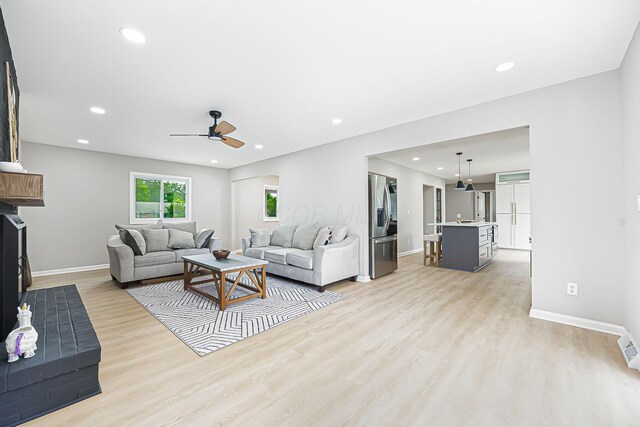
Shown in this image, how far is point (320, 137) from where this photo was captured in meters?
4.79

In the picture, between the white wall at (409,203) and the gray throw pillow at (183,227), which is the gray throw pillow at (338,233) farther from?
the gray throw pillow at (183,227)

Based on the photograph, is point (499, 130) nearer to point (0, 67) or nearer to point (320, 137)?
point (320, 137)

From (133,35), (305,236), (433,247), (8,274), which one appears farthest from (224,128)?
(433,247)

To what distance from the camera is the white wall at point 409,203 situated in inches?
278

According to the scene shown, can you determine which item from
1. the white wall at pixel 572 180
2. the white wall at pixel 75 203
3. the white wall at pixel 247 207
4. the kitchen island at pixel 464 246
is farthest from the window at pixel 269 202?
the white wall at pixel 572 180

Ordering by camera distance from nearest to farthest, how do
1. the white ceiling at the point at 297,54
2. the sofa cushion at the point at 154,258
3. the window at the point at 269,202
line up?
the white ceiling at the point at 297,54, the sofa cushion at the point at 154,258, the window at the point at 269,202

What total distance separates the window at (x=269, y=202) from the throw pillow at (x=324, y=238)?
4488 millimetres

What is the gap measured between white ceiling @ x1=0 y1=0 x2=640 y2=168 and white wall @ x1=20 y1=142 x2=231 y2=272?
66.8 inches

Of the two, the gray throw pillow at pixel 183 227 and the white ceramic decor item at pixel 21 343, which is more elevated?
the gray throw pillow at pixel 183 227

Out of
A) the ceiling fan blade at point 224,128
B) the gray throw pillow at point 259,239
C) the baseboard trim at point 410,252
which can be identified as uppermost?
the ceiling fan blade at point 224,128

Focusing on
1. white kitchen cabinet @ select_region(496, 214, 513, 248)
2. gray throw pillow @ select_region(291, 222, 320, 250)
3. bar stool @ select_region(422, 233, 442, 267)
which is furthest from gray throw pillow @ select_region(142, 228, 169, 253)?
white kitchen cabinet @ select_region(496, 214, 513, 248)

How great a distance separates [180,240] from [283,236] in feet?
6.11

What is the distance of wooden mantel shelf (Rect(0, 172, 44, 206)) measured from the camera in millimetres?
1496

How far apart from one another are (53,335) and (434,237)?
6.03 metres
